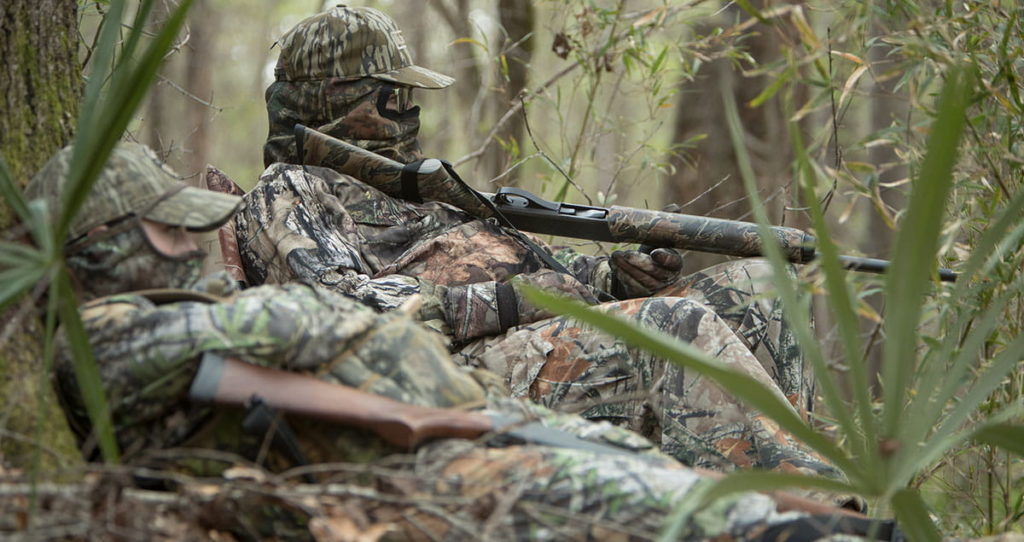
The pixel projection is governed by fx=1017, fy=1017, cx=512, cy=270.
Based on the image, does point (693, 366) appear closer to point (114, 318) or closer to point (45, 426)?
point (114, 318)

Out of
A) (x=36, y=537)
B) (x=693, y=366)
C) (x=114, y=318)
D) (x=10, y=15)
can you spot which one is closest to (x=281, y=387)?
(x=114, y=318)

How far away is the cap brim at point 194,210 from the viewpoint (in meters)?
2.54

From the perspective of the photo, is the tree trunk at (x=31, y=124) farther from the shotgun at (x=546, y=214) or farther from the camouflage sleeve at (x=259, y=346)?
the shotgun at (x=546, y=214)

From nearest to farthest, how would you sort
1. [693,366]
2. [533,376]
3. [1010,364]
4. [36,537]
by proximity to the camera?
[36,537]
[693,366]
[1010,364]
[533,376]

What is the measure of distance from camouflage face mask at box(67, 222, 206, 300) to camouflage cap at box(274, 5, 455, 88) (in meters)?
2.03

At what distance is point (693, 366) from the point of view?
1970 millimetres

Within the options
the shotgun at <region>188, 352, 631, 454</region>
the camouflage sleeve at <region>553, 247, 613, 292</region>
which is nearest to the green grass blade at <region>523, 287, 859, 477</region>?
the shotgun at <region>188, 352, 631, 454</region>

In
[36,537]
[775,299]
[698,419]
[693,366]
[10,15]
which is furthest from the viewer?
[775,299]

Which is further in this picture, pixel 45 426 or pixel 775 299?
pixel 775 299

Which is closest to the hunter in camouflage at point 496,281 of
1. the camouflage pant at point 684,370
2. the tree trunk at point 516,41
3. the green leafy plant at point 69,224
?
the camouflage pant at point 684,370

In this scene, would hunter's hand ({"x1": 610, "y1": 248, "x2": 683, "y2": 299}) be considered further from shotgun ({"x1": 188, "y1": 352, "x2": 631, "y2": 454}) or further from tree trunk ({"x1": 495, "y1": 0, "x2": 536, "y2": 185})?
tree trunk ({"x1": 495, "y1": 0, "x2": 536, "y2": 185})

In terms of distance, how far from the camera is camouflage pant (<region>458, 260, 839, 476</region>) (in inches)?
133

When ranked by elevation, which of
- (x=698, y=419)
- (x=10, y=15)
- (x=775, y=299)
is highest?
(x=10, y=15)

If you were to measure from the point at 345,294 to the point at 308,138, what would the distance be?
2.59 ft
